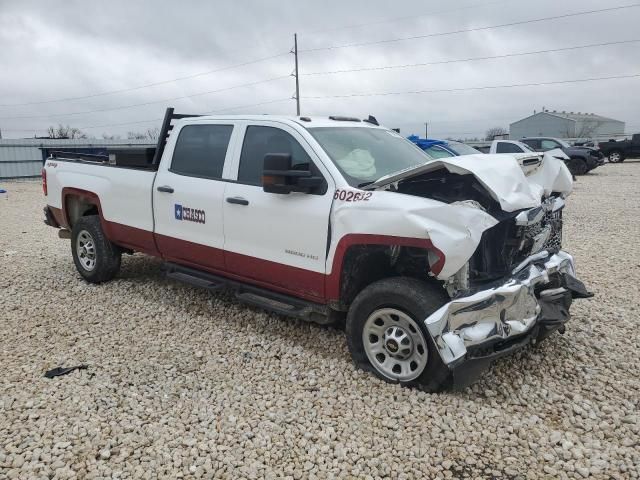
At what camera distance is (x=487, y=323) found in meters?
3.36

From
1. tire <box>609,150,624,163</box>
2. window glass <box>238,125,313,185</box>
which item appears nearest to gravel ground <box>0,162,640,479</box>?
window glass <box>238,125,313,185</box>

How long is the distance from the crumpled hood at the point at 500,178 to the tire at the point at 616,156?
29260 mm

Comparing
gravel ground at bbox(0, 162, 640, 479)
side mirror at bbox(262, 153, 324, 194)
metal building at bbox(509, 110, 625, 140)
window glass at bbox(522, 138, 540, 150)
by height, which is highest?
metal building at bbox(509, 110, 625, 140)

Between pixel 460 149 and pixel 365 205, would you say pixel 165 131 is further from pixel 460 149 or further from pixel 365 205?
pixel 460 149

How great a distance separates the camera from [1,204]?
15570mm

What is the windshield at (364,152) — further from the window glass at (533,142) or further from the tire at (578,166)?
the tire at (578,166)

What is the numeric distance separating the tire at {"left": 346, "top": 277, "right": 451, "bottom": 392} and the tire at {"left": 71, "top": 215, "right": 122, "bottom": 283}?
357 centimetres

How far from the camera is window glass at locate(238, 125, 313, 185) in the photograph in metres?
4.29

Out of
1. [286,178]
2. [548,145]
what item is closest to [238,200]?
[286,178]

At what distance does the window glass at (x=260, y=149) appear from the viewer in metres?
4.29

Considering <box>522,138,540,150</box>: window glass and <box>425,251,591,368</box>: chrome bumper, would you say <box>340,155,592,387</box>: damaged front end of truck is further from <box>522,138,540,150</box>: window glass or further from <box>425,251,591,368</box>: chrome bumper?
<box>522,138,540,150</box>: window glass

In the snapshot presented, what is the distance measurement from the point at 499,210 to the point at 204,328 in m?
2.91

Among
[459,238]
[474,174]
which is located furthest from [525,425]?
[474,174]

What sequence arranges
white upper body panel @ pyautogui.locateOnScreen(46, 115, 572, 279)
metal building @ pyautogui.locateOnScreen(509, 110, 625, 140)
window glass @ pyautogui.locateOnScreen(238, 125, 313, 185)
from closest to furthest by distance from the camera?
1. white upper body panel @ pyautogui.locateOnScreen(46, 115, 572, 279)
2. window glass @ pyautogui.locateOnScreen(238, 125, 313, 185)
3. metal building @ pyautogui.locateOnScreen(509, 110, 625, 140)
